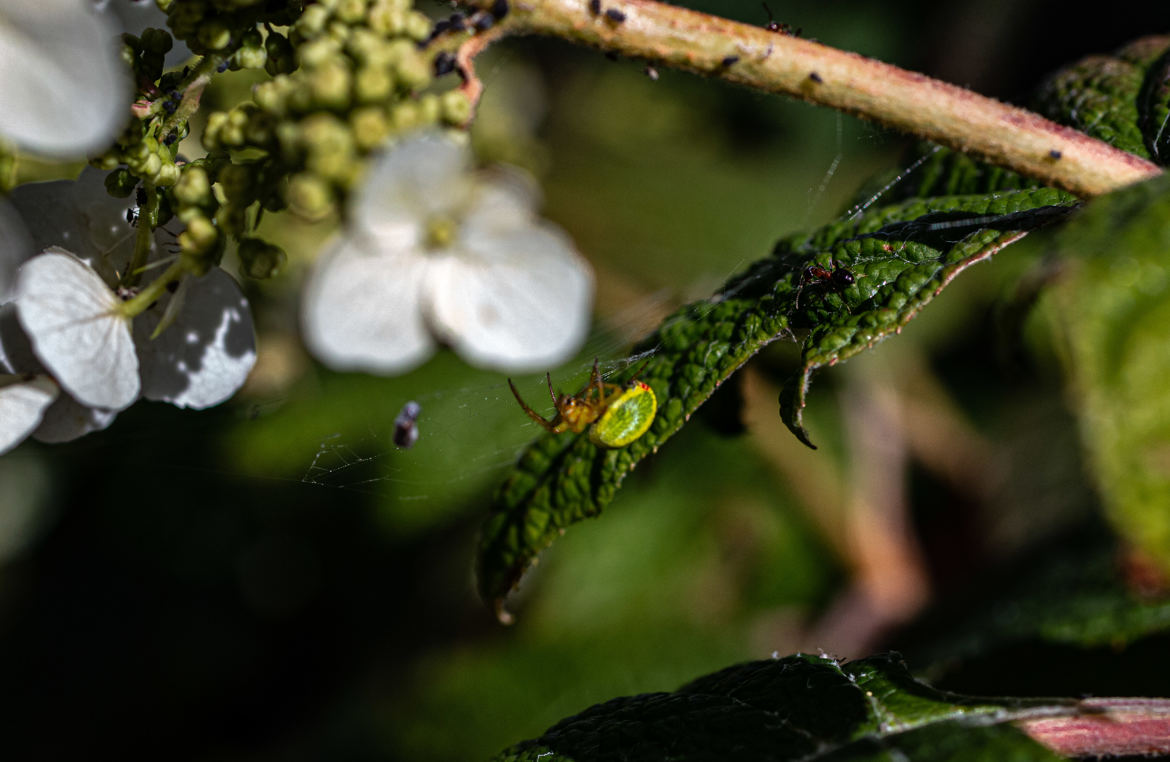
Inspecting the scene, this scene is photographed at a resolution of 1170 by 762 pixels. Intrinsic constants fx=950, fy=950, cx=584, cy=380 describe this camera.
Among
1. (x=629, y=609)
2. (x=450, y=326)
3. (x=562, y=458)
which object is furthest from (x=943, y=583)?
(x=450, y=326)

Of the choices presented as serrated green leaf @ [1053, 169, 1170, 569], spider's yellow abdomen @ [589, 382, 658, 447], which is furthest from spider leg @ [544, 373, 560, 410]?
serrated green leaf @ [1053, 169, 1170, 569]

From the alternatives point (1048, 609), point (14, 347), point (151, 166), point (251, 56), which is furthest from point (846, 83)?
point (1048, 609)

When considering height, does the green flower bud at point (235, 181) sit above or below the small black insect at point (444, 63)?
below

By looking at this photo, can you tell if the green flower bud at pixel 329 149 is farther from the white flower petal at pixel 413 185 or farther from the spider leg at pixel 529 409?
the spider leg at pixel 529 409

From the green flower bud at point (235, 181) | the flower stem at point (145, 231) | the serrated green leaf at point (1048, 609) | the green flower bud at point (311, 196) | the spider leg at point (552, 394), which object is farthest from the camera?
the serrated green leaf at point (1048, 609)

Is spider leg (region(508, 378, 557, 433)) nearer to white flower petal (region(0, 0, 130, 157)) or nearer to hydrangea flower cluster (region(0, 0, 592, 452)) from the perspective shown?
hydrangea flower cluster (region(0, 0, 592, 452))

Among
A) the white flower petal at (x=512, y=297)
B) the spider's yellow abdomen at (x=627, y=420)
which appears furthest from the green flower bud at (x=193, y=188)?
the spider's yellow abdomen at (x=627, y=420)

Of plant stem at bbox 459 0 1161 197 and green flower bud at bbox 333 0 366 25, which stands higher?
plant stem at bbox 459 0 1161 197
